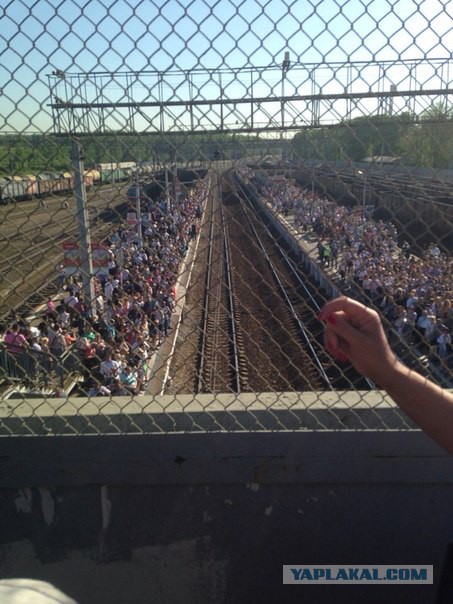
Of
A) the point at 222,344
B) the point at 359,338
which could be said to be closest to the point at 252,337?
the point at 222,344

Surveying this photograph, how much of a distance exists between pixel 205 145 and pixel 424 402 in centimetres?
133

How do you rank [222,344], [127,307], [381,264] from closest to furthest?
[127,307] → [381,264] → [222,344]

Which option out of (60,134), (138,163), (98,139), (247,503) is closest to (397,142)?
(138,163)

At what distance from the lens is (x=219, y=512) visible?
2.37 metres

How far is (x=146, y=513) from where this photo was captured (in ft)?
7.80

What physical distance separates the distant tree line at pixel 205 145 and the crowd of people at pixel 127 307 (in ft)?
3.66

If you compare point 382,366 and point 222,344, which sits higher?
point 382,366

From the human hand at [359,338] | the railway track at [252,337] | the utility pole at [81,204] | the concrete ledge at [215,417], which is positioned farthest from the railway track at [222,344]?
the human hand at [359,338]

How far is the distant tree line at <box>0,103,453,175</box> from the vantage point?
2254 millimetres

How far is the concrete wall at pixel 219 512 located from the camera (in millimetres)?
2305

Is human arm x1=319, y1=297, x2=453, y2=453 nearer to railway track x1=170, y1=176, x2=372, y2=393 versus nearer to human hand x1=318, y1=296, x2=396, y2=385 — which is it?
human hand x1=318, y1=296, x2=396, y2=385

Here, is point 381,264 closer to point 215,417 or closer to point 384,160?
point 384,160

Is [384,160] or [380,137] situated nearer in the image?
[380,137]

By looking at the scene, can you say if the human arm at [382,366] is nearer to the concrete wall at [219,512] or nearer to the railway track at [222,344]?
the concrete wall at [219,512]
